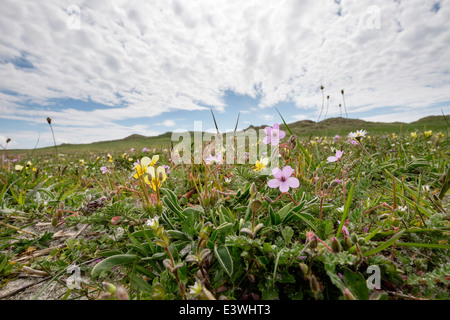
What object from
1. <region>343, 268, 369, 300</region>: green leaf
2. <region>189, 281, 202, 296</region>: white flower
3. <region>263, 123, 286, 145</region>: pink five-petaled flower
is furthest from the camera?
<region>263, 123, 286, 145</region>: pink five-petaled flower

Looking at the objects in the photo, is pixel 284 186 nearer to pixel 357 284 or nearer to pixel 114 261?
pixel 357 284

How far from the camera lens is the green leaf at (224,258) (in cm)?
92

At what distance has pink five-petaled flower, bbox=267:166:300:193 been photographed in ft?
4.00

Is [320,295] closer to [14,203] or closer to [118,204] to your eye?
[118,204]

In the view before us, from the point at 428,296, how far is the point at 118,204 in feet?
5.28

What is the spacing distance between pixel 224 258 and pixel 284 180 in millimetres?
569

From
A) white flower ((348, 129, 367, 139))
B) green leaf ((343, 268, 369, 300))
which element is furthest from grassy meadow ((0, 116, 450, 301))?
white flower ((348, 129, 367, 139))

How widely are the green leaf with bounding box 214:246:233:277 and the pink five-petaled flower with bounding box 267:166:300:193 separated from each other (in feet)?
1.46

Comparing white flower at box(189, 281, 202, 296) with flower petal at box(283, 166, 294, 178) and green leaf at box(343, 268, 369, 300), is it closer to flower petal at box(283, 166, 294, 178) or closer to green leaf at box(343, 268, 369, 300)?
green leaf at box(343, 268, 369, 300)

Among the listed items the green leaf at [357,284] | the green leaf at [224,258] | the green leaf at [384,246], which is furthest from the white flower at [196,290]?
the green leaf at [384,246]

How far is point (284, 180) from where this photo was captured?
1.27m

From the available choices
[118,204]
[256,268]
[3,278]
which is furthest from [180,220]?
[3,278]
